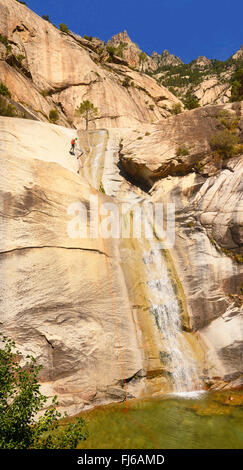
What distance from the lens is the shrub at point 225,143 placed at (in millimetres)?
22406

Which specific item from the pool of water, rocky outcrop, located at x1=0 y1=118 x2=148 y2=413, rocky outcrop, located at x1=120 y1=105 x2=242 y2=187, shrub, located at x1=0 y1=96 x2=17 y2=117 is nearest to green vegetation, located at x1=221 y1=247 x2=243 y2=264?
rocky outcrop, located at x1=0 y1=118 x2=148 y2=413

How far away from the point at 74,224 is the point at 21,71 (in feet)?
100

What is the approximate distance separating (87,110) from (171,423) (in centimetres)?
3971

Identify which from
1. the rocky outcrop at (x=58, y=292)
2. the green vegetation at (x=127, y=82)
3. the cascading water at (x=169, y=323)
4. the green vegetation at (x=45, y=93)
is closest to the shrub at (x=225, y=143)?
the cascading water at (x=169, y=323)

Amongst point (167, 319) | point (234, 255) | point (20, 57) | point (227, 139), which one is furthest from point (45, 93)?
point (167, 319)

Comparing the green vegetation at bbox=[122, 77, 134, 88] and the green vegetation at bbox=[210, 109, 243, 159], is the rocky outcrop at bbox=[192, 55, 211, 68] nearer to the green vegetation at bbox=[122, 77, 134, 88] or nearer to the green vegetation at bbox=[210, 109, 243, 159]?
the green vegetation at bbox=[122, 77, 134, 88]

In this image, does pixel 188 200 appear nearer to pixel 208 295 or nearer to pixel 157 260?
pixel 157 260

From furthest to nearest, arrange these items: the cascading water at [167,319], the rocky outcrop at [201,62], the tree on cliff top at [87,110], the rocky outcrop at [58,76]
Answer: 1. the rocky outcrop at [201,62]
2. the tree on cliff top at [87,110]
3. the rocky outcrop at [58,76]
4. the cascading water at [167,319]

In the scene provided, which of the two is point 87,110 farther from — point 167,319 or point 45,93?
point 167,319

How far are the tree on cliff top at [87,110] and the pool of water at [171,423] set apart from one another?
122 feet

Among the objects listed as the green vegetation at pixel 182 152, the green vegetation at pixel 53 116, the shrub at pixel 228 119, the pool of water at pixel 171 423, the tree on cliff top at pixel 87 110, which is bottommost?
the pool of water at pixel 171 423

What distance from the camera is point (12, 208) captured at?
50.8 feet

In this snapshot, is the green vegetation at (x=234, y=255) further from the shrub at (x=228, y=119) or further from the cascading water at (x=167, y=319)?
the shrub at (x=228, y=119)
